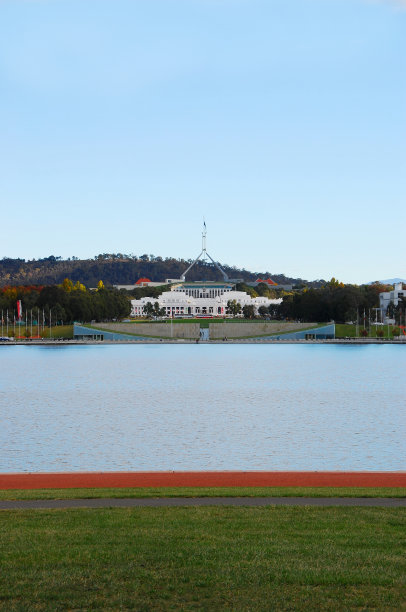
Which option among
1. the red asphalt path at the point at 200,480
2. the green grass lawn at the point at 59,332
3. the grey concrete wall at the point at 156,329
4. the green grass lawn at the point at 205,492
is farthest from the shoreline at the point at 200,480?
the green grass lawn at the point at 59,332

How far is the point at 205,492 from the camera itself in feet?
51.3

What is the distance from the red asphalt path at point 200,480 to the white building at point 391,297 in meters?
157

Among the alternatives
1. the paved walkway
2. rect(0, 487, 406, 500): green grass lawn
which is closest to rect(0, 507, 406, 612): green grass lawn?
the paved walkway

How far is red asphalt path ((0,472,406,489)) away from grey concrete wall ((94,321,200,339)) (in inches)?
5196

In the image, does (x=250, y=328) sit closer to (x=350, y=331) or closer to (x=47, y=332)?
(x=350, y=331)

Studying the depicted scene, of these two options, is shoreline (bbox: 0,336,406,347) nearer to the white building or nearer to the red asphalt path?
the white building

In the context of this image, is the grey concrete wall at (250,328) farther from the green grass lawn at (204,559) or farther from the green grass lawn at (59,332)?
the green grass lawn at (204,559)

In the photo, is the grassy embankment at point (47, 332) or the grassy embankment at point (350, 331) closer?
the grassy embankment at point (350, 331)

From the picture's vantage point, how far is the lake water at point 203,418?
1078 inches

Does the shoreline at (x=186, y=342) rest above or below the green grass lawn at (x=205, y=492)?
below

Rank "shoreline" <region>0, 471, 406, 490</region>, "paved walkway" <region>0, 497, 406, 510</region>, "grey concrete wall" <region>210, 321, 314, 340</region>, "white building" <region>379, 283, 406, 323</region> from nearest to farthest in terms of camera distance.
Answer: "paved walkway" <region>0, 497, 406, 510</region> < "shoreline" <region>0, 471, 406, 490</region> < "grey concrete wall" <region>210, 321, 314, 340</region> < "white building" <region>379, 283, 406, 323</region>

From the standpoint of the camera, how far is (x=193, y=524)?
39.8 feet

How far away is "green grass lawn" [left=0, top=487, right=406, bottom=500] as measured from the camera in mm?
15148

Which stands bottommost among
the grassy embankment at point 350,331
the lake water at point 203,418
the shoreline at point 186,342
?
the lake water at point 203,418
